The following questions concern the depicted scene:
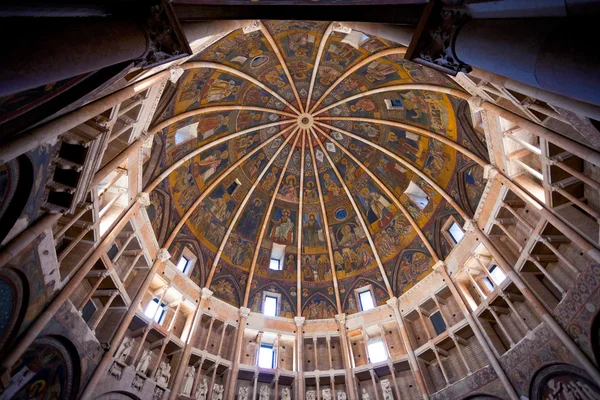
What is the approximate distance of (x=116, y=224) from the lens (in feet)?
48.3

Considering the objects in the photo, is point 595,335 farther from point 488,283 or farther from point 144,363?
point 144,363

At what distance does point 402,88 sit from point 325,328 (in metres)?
14.5

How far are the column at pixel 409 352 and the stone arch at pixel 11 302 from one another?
52.7 ft

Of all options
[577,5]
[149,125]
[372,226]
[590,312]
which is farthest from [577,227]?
[149,125]

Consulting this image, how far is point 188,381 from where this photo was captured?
16.7m

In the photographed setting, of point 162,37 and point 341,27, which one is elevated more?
point 341,27

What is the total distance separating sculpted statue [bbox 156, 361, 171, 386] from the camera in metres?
15.6

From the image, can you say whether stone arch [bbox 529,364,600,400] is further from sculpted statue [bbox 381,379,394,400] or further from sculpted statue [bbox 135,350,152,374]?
sculpted statue [bbox 135,350,152,374]

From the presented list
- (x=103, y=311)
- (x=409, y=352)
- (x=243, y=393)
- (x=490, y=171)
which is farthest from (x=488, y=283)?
(x=103, y=311)

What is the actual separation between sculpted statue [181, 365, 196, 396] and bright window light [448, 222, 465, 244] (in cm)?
1508

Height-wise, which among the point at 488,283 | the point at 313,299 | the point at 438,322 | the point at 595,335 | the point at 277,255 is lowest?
the point at 595,335

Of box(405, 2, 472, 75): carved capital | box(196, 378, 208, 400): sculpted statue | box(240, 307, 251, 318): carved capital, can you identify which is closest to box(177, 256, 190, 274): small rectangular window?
box(240, 307, 251, 318): carved capital

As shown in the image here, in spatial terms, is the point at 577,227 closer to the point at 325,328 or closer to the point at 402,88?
the point at 402,88

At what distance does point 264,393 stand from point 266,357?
8.09ft
